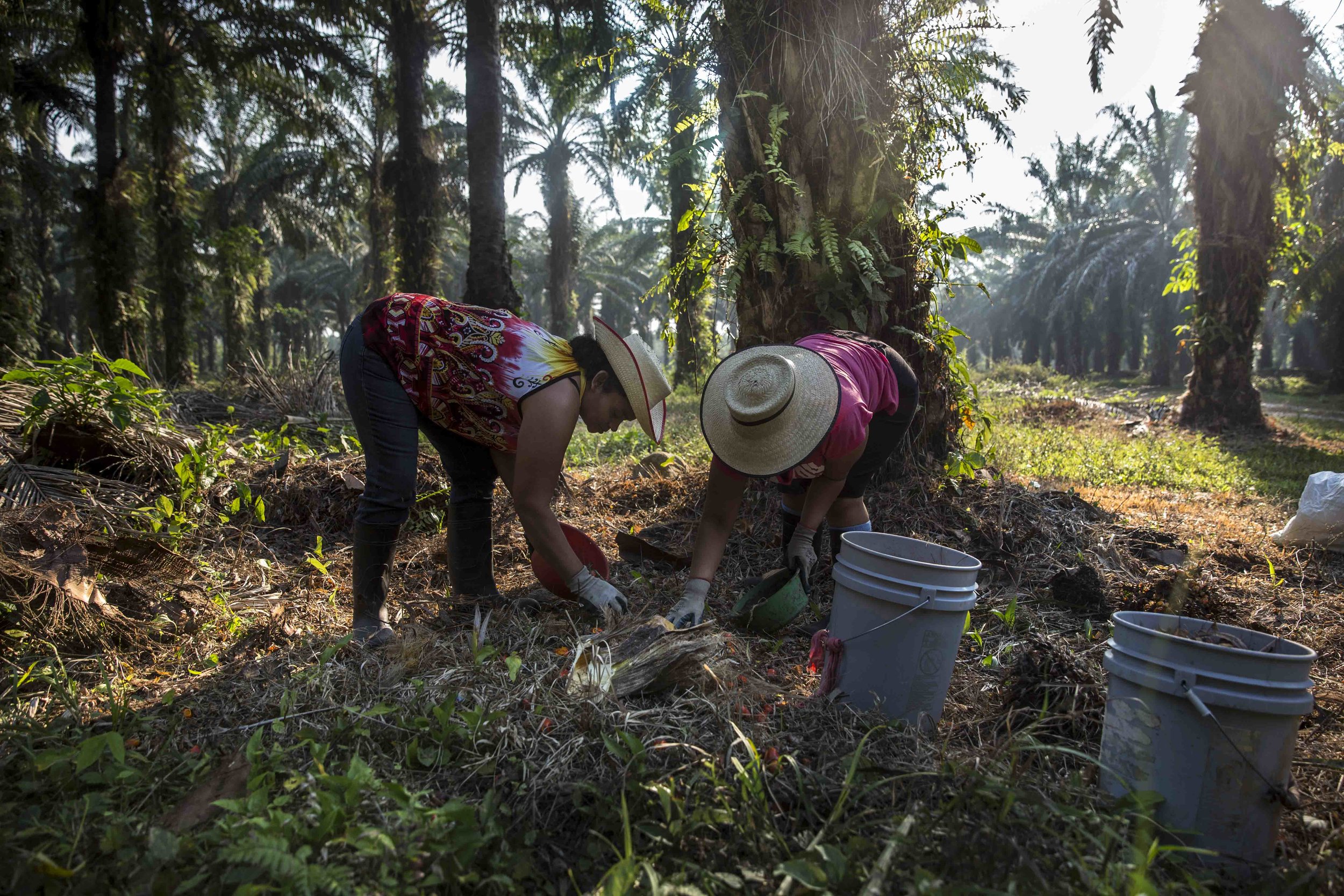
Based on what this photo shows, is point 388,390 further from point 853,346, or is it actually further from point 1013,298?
point 1013,298

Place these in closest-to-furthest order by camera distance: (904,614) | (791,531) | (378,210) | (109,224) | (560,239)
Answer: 1. (904,614)
2. (791,531)
3. (109,224)
4. (378,210)
5. (560,239)

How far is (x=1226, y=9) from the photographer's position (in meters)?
8.27

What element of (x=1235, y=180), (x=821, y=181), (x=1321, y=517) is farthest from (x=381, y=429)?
(x=1235, y=180)

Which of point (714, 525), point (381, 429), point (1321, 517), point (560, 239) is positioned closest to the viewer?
point (381, 429)

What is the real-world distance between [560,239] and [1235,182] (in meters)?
15.7

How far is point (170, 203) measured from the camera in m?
10.8

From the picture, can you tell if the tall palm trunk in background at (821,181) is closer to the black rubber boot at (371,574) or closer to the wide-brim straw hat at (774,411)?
the wide-brim straw hat at (774,411)

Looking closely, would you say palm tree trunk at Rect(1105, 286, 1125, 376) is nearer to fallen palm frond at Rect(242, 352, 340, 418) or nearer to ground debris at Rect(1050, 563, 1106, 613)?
ground debris at Rect(1050, 563, 1106, 613)

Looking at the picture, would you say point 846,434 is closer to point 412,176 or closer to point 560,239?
point 412,176

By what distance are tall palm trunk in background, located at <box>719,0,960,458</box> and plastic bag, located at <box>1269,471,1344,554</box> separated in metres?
1.74

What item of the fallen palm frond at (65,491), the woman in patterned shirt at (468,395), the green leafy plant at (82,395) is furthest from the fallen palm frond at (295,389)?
the woman in patterned shirt at (468,395)

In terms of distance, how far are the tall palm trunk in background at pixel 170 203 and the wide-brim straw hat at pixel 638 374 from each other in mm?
9820

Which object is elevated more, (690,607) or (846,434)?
(846,434)

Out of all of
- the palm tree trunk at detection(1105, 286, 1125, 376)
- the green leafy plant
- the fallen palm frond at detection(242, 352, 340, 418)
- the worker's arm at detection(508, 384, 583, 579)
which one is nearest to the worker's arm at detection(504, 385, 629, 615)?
the worker's arm at detection(508, 384, 583, 579)
